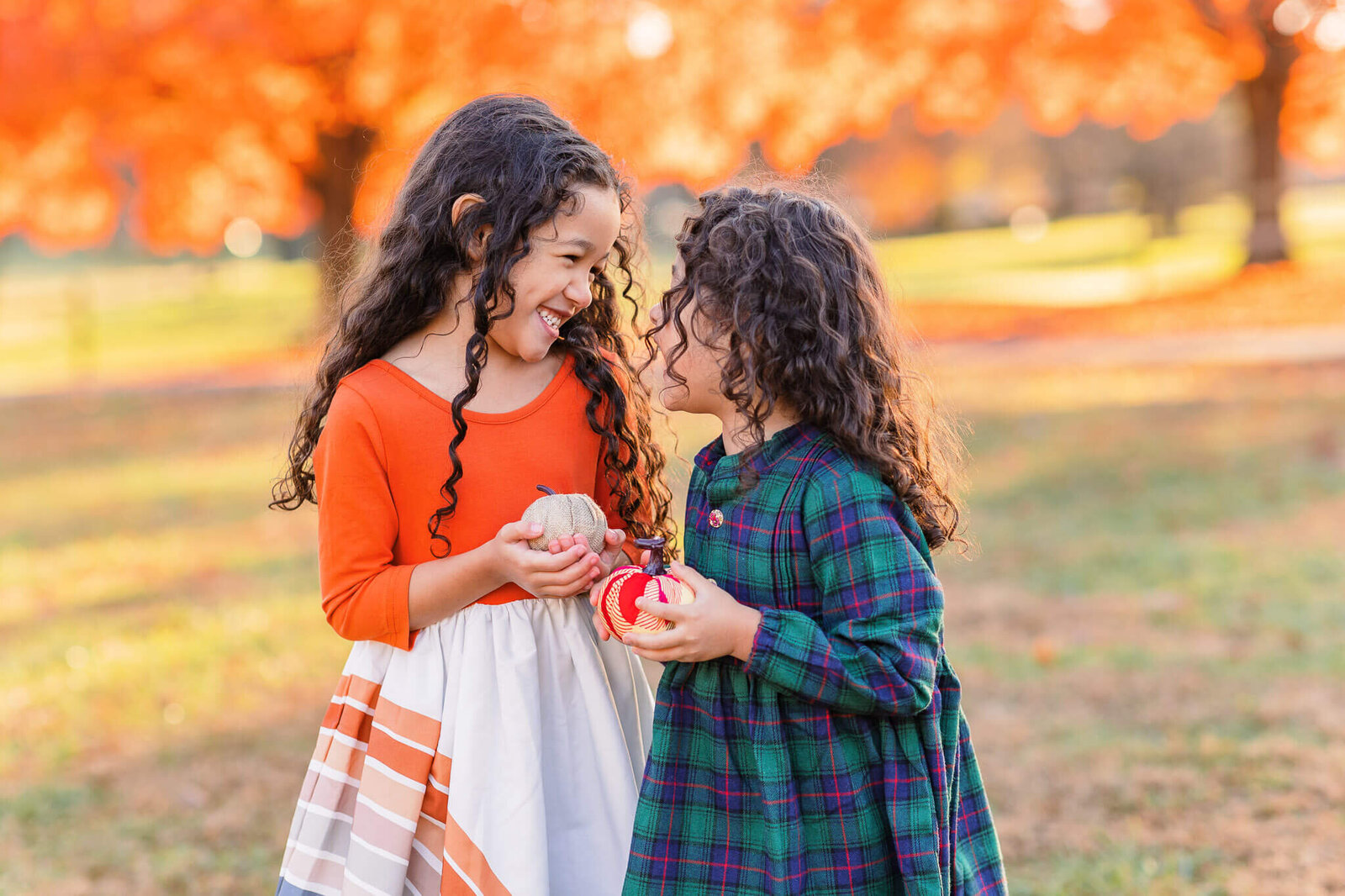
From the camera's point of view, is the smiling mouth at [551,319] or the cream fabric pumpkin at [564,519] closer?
the cream fabric pumpkin at [564,519]

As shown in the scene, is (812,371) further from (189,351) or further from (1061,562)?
(189,351)

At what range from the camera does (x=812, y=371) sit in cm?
172

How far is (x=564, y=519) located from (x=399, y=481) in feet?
0.98

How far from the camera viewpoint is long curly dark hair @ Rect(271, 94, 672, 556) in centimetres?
185

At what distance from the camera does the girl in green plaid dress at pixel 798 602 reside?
1.64 metres

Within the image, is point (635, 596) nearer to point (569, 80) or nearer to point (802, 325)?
point (802, 325)

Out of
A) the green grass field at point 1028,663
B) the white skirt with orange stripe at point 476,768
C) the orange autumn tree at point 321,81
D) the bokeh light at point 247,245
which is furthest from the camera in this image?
the bokeh light at point 247,245

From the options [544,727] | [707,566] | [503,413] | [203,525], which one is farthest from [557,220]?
[203,525]

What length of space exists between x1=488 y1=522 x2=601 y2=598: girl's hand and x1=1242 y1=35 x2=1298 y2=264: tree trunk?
15.6 m

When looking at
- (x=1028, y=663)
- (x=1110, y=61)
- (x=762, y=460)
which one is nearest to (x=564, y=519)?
(x=762, y=460)

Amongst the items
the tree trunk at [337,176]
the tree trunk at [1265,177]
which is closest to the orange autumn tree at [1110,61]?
the tree trunk at [1265,177]

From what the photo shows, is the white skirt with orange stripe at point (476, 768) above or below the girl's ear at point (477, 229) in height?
below

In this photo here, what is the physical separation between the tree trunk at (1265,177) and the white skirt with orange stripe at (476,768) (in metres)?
15.5

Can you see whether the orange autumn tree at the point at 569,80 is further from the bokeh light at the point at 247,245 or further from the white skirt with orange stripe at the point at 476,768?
the bokeh light at the point at 247,245
